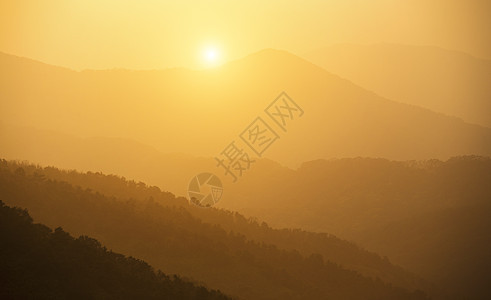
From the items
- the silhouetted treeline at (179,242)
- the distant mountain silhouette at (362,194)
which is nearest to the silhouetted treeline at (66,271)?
the silhouetted treeline at (179,242)

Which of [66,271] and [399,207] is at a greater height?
[399,207]

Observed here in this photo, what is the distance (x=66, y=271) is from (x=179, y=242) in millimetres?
18920

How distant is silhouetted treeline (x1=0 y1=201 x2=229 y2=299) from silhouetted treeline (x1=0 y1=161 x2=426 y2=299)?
324 inches

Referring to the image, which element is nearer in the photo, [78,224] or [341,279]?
[78,224]

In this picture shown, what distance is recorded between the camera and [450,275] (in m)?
88.9

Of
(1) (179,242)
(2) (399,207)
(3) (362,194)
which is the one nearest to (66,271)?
(1) (179,242)

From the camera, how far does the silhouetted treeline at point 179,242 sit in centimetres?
4472

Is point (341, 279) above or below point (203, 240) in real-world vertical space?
above

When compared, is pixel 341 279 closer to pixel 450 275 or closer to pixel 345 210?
pixel 450 275

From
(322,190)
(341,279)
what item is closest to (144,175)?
(322,190)

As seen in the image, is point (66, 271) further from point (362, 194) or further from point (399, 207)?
point (362, 194)

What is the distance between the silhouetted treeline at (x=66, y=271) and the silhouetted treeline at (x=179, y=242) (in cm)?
822

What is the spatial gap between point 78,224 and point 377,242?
8054 cm

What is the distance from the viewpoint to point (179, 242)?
4834 centimetres
